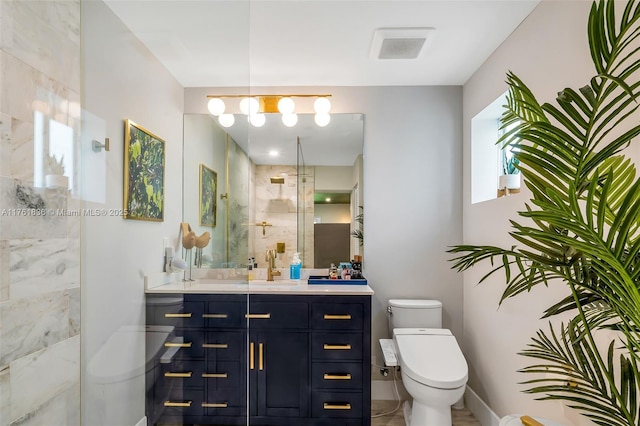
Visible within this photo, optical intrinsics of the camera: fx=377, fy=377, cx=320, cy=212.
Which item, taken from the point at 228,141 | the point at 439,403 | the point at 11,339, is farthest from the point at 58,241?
the point at 439,403

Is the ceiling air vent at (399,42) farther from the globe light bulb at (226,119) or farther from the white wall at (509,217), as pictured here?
the globe light bulb at (226,119)

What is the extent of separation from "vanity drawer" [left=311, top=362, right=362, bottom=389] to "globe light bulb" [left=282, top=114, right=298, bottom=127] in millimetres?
1766

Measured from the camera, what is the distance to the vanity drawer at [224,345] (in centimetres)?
165

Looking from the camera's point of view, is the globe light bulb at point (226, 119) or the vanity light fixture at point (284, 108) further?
the vanity light fixture at point (284, 108)

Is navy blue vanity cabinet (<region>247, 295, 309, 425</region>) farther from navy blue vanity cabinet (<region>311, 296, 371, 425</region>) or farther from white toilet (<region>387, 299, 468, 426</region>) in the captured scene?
white toilet (<region>387, 299, 468, 426</region>)

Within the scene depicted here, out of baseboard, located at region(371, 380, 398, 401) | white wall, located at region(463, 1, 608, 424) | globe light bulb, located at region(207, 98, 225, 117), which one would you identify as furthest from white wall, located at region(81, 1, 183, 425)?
baseboard, located at region(371, 380, 398, 401)

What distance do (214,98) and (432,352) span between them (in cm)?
190

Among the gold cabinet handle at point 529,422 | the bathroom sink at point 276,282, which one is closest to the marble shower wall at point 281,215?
the bathroom sink at point 276,282

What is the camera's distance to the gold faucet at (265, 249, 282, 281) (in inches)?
115

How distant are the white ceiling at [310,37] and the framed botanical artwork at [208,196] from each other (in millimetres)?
355

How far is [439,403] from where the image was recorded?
211 cm

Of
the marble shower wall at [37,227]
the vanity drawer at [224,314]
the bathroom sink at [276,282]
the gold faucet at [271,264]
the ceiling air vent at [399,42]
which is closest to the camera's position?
the marble shower wall at [37,227]

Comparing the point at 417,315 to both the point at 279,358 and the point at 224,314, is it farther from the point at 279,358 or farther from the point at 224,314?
the point at 224,314

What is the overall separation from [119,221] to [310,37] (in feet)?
4.66
